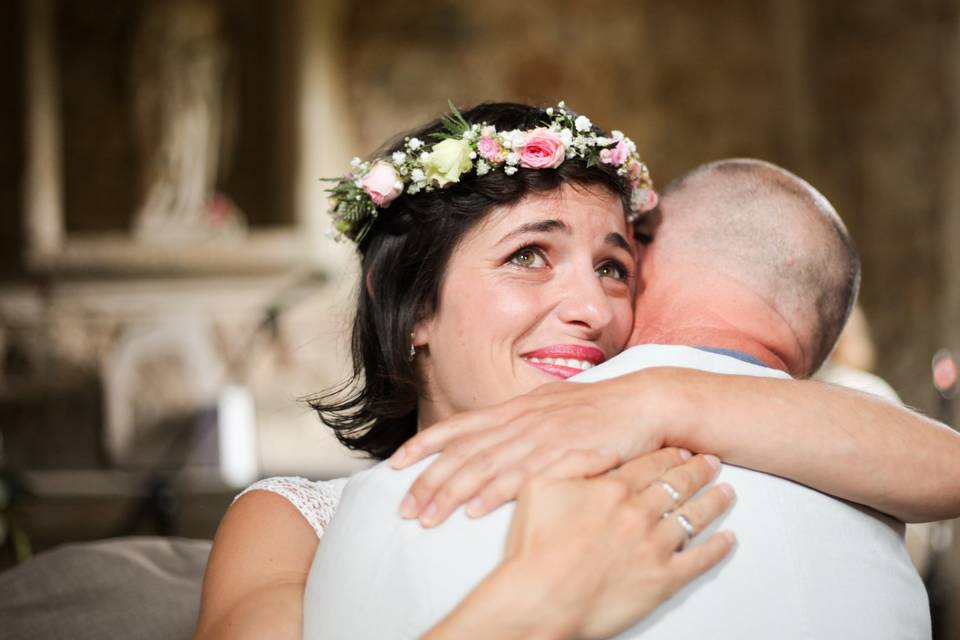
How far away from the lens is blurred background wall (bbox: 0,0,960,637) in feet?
26.0

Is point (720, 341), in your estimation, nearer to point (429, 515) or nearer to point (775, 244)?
point (775, 244)

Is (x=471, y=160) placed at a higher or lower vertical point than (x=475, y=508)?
higher

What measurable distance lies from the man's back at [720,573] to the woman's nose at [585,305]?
48 centimetres

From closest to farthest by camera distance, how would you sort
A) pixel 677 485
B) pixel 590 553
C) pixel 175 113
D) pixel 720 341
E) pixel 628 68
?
pixel 590 553 < pixel 677 485 < pixel 720 341 < pixel 175 113 < pixel 628 68

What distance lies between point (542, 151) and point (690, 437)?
28.3 inches

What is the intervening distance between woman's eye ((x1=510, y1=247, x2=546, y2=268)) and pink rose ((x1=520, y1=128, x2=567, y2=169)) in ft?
0.50

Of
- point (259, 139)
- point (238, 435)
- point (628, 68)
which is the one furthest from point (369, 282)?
point (259, 139)

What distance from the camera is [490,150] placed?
6.19 feet

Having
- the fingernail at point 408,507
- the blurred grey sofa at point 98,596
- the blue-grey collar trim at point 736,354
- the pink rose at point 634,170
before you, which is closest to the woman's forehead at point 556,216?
the pink rose at point 634,170

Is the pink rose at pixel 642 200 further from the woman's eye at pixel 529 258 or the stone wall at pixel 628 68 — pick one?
the stone wall at pixel 628 68

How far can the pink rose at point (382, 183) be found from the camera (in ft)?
6.45

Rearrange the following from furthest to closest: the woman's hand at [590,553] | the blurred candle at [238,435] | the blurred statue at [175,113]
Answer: the blurred statue at [175,113] → the blurred candle at [238,435] → the woman's hand at [590,553]

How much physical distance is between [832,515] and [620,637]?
36 centimetres

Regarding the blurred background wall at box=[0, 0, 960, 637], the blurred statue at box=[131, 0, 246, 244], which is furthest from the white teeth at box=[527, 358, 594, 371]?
the blurred statue at box=[131, 0, 246, 244]
